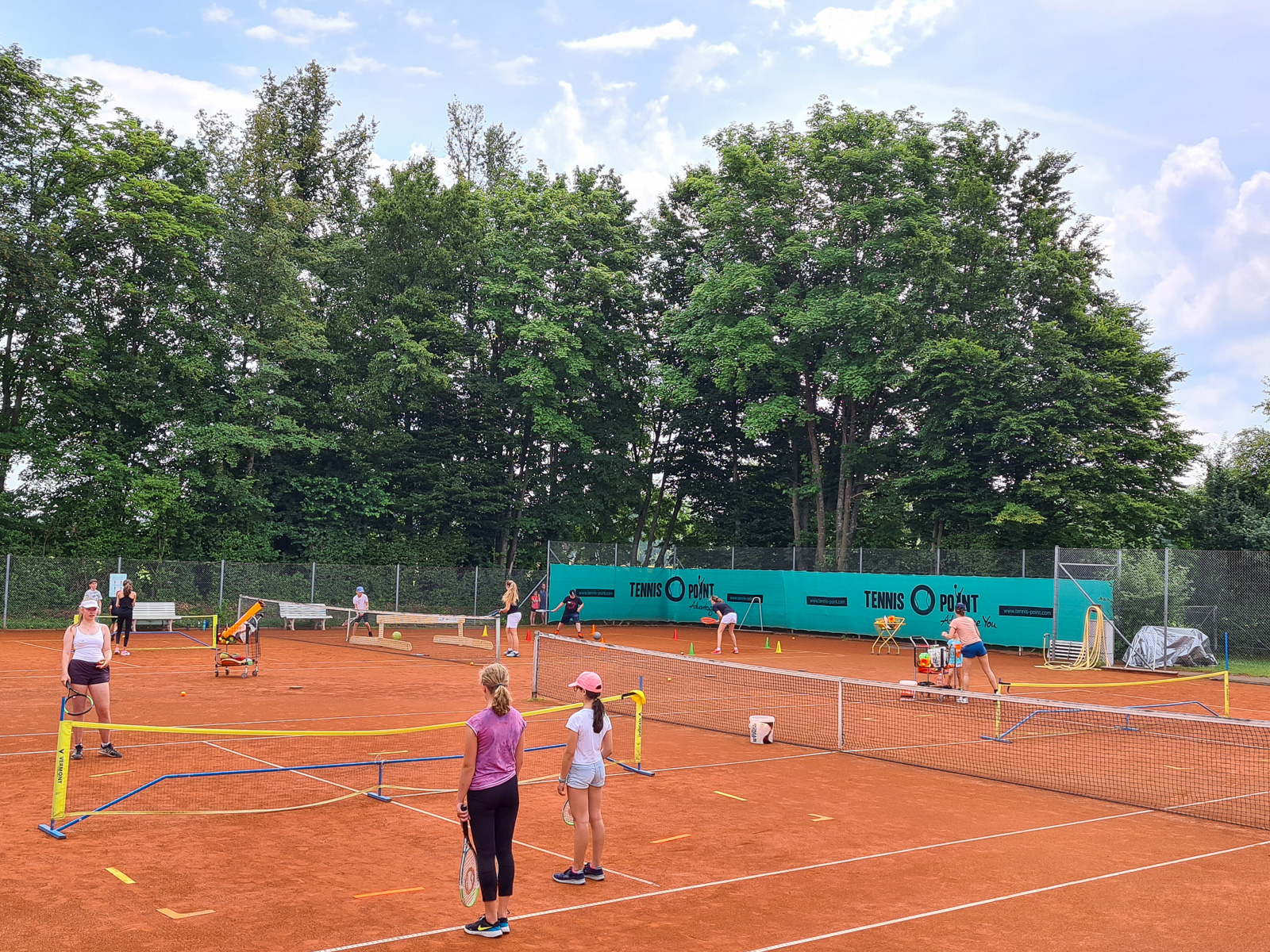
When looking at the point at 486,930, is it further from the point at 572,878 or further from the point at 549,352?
the point at 549,352

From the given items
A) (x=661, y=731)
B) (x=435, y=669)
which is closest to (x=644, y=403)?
(x=435, y=669)

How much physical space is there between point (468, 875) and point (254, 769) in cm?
575

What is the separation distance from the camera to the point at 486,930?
7.29 metres

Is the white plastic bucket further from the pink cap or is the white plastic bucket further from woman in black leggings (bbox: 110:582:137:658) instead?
woman in black leggings (bbox: 110:582:137:658)

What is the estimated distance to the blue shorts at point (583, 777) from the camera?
848 centimetres

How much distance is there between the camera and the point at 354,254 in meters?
46.6

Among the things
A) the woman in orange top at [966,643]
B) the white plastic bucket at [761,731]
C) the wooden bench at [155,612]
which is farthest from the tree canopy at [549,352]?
the white plastic bucket at [761,731]

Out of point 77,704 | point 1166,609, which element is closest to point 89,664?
point 77,704

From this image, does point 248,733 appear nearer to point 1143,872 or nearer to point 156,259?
point 1143,872

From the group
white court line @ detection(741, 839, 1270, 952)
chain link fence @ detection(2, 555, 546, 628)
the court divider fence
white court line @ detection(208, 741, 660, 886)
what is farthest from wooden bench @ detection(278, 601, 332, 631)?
white court line @ detection(741, 839, 1270, 952)

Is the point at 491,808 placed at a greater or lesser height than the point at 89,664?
lesser

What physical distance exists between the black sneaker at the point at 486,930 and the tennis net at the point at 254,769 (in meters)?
2.62

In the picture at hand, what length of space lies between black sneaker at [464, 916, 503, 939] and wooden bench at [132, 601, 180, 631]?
28420mm

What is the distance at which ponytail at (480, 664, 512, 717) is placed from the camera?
7.53 metres
